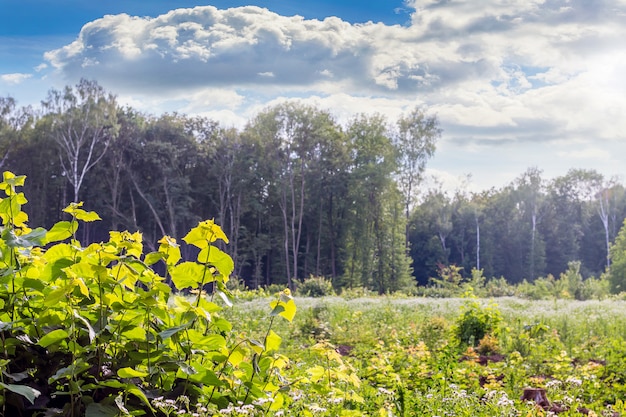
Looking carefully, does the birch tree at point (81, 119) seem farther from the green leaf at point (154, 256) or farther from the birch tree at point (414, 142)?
the green leaf at point (154, 256)

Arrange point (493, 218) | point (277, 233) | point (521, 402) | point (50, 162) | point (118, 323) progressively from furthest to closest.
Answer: point (493, 218)
point (277, 233)
point (50, 162)
point (521, 402)
point (118, 323)

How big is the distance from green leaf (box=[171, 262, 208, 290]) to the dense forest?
2945 cm

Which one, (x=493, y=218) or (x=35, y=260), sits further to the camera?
(x=493, y=218)

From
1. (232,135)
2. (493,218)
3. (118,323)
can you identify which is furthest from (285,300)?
(493,218)

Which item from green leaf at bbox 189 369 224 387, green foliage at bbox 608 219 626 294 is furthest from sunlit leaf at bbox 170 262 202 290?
green foliage at bbox 608 219 626 294

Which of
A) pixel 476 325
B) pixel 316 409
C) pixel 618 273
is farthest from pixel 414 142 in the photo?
pixel 316 409

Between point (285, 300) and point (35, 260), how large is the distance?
3.43ft

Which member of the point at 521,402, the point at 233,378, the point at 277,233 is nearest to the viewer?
the point at 233,378

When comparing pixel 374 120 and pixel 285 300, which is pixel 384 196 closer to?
pixel 374 120

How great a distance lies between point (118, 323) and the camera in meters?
2.35

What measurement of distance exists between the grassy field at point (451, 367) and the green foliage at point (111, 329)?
236mm

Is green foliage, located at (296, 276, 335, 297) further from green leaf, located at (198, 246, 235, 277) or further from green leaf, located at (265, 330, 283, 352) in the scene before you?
green leaf, located at (198, 246, 235, 277)

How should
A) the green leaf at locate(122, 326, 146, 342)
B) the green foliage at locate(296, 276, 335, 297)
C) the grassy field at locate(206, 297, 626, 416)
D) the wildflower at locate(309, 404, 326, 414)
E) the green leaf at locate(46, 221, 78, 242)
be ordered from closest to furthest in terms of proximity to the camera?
the green leaf at locate(122, 326, 146, 342) < the green leaf at locate(46, 221, 78, 242) < the wildflower at locate(309, 404, 326, 414) < the grassy field at locate(206, 297, 626, 416) < the green foliage at locate(296, 276, 335, 297)

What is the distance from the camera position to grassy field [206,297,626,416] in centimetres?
335
